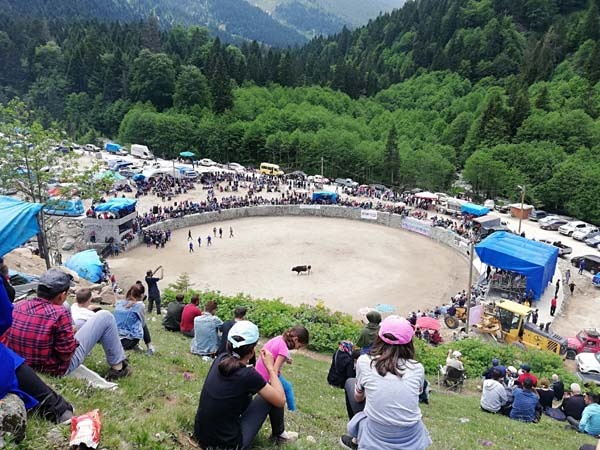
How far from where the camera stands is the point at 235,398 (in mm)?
4395

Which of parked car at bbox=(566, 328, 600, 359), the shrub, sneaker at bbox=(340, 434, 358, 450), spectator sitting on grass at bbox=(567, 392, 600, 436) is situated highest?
sneaker at bbox=(340, 434, 358, 450)

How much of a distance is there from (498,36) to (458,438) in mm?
108850

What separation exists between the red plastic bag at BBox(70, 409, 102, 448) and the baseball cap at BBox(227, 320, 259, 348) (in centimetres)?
141

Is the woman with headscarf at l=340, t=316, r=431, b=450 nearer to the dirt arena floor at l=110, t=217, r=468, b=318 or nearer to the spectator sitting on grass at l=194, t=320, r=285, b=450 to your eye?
the spectator sitting on grass at l=194, t=320, r=285, b=450

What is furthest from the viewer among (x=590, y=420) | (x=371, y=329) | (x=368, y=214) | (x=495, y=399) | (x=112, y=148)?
(x=112, y=148)

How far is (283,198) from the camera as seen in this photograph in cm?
4691

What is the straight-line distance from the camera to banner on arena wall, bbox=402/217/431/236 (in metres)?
39.9

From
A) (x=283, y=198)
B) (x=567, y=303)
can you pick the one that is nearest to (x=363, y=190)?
(x=283, y=198)

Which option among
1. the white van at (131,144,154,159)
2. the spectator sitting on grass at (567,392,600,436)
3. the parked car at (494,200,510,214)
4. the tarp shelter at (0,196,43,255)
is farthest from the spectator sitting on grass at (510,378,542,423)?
the white van at (131,144,154,159)

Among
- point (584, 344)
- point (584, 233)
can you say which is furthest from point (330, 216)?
point (584, 344)

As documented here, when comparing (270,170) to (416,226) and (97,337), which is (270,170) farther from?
(97,337)

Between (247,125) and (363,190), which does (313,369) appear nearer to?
(363,190)

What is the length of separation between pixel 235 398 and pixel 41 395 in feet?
6.12

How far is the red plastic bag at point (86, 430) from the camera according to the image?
4078 mm
